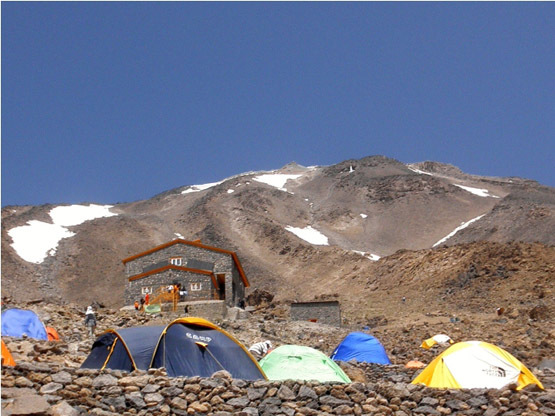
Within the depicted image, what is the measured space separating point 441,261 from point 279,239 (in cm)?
3804

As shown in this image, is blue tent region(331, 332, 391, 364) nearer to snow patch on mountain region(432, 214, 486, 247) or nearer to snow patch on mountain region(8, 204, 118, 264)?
snow patch on mountain region(8, 204, 118, 264)

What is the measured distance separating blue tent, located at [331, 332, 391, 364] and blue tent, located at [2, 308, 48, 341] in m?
8.65

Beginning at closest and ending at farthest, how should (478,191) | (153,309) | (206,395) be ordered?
(206,395), (153,309), (478,191)

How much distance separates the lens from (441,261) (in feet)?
182

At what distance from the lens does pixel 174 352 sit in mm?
12891

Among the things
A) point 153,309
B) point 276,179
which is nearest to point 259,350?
point 153,309

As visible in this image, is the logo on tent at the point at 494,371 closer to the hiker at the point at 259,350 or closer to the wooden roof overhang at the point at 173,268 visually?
the hiker at the point at 259,350

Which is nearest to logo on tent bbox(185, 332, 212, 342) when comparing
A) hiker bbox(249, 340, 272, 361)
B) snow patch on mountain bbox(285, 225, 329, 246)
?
hiker bbox(249, 340, 272, 361)

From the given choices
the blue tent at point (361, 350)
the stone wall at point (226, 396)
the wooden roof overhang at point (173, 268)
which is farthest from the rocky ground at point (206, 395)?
the wooden roof overhang at point (173, 268)

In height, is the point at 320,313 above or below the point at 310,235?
below

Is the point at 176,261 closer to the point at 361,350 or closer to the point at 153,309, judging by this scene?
the point at 153,309

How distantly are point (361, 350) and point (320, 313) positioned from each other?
14.9 meters

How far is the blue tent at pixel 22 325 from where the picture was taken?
20.0m

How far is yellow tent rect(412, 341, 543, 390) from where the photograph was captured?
14.1 m
